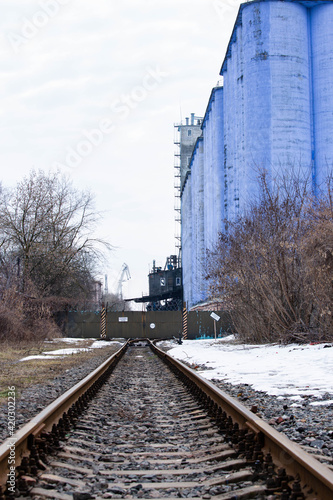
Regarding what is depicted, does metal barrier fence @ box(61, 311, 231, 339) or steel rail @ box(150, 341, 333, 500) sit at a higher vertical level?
metal barrier fence @ box(61, 311, 231, 339)

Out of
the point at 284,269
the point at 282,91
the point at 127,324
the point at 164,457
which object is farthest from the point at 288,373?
the point at 127,324

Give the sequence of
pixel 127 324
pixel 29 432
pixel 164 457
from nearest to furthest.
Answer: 1. pixel 29 432
2. pixel 164 457
3. pixel 127 324

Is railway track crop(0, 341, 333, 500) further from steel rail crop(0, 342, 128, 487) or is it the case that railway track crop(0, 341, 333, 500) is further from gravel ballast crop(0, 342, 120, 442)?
gravel ballast crop(0, 342, 120, 442)

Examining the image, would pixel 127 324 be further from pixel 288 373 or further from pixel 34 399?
pixel 34 399

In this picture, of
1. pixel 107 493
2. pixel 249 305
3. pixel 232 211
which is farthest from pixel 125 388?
pixel 232 211

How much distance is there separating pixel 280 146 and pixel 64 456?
33.7 metres

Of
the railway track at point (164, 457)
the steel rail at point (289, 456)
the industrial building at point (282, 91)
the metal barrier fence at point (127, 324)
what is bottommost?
the railway track at point (164, 457)

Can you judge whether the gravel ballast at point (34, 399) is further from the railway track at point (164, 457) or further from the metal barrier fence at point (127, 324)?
the metal barrier fence at point (127, 324)

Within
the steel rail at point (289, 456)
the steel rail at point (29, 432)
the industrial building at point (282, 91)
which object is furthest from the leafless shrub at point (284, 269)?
the industrial building at point (282, 91)

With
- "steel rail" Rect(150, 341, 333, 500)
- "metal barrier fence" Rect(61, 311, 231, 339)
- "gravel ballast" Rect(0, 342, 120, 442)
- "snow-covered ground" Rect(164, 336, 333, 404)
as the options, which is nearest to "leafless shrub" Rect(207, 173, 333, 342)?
"snow-covered ground" Rect(164, 336, 333, 404)

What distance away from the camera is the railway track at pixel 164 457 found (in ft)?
11.0

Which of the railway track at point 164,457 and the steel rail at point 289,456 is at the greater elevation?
the steel rail at point 289,456

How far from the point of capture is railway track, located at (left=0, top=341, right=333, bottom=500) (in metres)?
3.34

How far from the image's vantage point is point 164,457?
4516mm
